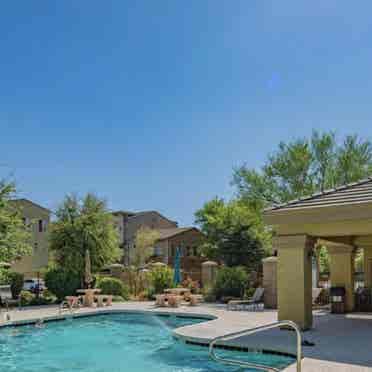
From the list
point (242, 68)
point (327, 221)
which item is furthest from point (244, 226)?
point (327, 221)

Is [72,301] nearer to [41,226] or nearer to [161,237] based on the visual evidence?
[41,226]

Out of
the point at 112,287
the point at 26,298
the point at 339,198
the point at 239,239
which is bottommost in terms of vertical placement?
the point at 26,298

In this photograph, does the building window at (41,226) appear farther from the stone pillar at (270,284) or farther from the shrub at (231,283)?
the stone pillar at (270,284)

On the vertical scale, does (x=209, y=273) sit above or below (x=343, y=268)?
below

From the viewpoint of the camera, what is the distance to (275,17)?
15.2 meters

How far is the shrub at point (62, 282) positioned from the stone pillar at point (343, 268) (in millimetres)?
12279

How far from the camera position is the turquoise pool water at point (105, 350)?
10.5 m

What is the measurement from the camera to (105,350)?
1251 centimetres

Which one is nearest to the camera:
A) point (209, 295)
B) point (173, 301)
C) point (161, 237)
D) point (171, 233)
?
point (173, 301)

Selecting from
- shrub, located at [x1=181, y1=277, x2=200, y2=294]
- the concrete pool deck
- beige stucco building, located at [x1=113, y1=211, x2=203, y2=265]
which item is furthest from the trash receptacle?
beige stucco building, located at [x1=113, y1=211, x2=203, y2=265]

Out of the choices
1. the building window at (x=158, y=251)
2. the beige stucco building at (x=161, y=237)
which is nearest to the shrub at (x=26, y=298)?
the beige stucco building at (x=161, y=237)

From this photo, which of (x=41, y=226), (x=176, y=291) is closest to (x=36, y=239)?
(x=41, y=226)

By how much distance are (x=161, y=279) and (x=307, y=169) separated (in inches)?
568

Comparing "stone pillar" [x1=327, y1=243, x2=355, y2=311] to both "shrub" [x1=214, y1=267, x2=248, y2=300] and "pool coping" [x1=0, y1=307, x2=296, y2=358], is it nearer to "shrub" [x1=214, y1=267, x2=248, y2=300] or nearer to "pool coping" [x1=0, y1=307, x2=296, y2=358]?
"pool coping" [x1=0, y1=307, x2=296, y2=358]
